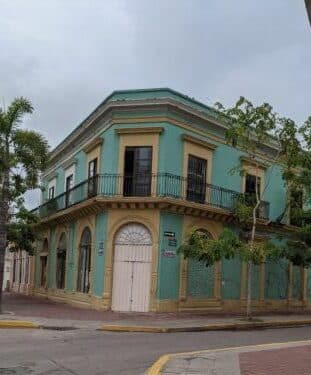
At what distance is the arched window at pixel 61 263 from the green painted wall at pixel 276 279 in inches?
404

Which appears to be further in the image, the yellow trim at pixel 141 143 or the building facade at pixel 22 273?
the building facade at pixel 22 273

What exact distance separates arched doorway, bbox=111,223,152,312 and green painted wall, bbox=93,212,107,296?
0.53 m

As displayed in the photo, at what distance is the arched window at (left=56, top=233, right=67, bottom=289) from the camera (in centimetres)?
3209

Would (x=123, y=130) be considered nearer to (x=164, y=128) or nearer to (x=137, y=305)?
(x=164, y=128)

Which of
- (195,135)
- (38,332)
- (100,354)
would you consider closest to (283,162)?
(195,135)

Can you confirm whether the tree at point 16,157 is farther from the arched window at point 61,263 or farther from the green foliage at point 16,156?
the arched window at point 61,263

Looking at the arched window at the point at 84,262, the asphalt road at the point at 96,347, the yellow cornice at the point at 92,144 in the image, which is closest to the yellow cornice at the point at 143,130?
the yellow cornice at the point at 92,144

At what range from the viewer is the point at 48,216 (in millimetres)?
34531

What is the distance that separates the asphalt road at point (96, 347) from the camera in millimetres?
10516

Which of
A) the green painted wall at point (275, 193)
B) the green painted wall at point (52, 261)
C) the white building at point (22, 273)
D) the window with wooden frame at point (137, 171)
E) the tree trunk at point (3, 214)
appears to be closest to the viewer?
the tree trunk at point (3, 214)

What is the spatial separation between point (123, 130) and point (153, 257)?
5359 millimetres

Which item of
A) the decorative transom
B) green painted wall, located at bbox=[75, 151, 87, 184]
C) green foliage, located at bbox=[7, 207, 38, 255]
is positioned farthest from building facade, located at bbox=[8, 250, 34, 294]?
the decorative transom

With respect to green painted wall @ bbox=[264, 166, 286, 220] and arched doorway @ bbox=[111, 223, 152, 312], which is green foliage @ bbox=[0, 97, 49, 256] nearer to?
arched doorway @ bbox=[111, 223, 152, 312]

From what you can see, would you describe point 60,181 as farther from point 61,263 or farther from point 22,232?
point 22,232
